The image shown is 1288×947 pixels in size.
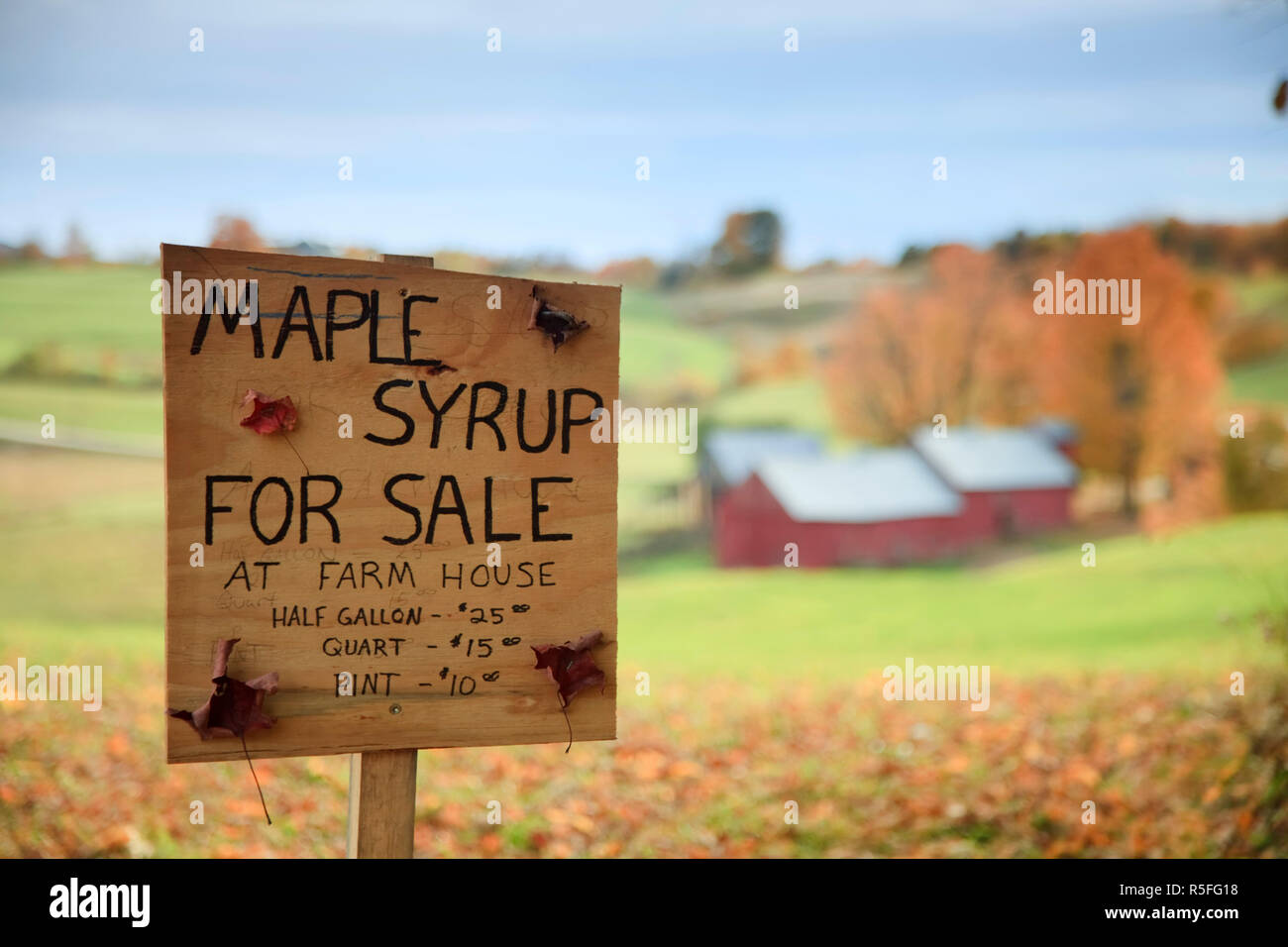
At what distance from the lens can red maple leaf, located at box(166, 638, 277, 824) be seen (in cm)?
167

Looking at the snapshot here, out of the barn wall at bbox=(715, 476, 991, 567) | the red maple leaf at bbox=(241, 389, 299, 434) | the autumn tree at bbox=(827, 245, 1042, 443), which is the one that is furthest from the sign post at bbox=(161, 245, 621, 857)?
the autumn tree at bbox=(827, 245, 1042, 443)

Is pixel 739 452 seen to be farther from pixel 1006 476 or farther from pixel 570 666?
pixel 570 666

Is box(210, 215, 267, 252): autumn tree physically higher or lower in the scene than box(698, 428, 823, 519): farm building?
higher

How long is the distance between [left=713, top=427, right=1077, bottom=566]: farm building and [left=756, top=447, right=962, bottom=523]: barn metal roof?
11 mm

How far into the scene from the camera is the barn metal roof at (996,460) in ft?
33.7

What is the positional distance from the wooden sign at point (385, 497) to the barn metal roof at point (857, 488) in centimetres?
817

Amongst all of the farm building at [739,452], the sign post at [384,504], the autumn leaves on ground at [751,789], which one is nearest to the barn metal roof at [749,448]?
the farm building at [739,452]

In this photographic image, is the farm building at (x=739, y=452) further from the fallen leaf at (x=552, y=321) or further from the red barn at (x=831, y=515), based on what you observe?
the fallen leaf at (x=552, y=321)

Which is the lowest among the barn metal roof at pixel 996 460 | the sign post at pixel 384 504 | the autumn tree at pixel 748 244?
the sign post at pixel 384 504

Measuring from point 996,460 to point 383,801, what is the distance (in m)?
9.65

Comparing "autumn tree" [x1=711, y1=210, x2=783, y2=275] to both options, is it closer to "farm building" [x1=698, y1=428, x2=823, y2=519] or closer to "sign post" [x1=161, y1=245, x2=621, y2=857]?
"farm building" [x1=698, y1=428, x2=823, y2=519]

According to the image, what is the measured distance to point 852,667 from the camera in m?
7.26

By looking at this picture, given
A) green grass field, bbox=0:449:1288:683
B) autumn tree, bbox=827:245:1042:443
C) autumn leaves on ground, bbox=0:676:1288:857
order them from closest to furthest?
1. autumn leaves on ground, bbox=0:676:1288:857
2. green grass field, bbox=0:449:1288:683
3. autumn tree, bbox=827:245:1042:443

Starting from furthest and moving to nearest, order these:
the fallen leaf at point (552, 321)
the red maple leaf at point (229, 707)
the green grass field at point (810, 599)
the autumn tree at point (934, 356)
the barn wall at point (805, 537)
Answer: the autumn tree at point (934, 356), the barn wall at point (805, 537), the green grass field at point (810, 599), the fallen leaf at point (552, 321), the red maple leaf at point (229, 707)
